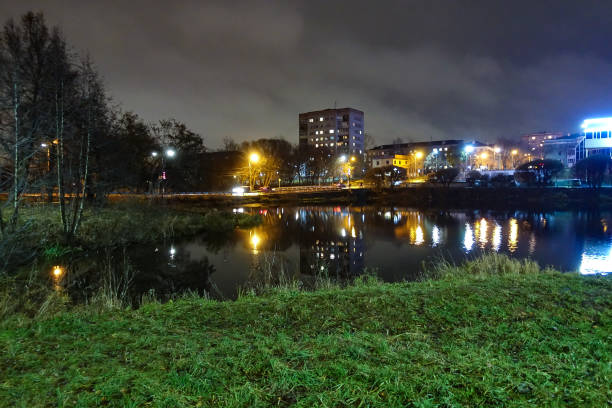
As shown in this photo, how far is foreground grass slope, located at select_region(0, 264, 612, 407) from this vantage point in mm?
3707

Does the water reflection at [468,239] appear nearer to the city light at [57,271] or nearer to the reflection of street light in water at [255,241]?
the reflection of street light in water at [255,241]

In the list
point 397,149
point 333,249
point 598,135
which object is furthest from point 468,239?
point 397,149

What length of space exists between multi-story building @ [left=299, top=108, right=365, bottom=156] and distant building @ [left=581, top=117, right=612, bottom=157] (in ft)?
292

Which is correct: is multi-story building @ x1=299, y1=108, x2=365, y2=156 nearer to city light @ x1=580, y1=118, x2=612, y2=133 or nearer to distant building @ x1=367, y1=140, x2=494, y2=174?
distant building @ x1=367, y1=140, x2=494, y2=174

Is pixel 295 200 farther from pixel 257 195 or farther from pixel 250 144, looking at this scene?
pixel 250 144

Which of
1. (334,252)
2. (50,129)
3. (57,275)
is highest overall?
(50,129)

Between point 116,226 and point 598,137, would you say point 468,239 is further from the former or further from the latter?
point 598,137

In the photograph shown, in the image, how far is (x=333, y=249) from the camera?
909 inches

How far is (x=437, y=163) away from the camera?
106m

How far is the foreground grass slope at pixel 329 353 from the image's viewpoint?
3.71 meters

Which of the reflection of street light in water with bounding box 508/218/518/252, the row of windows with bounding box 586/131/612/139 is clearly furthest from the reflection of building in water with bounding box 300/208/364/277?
the row of windows with bounding box 586/131/612/139

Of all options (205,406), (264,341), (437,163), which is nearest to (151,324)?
(264,341)

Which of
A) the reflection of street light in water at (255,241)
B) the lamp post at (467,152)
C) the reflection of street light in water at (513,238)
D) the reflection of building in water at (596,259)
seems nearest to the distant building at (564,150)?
the lamp post at (467,152)

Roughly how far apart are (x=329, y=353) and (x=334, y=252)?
57.3ft
